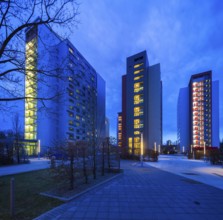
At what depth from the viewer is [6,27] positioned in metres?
6.62

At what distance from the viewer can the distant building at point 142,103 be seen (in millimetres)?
67375

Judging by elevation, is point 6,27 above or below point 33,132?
above

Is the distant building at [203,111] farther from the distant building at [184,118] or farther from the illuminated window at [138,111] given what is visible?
the illuminated window at [138,111]

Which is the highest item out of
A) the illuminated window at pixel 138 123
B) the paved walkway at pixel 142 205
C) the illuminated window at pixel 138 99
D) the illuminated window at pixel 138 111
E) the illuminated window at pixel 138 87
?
the illuminated window at pixel 138 87

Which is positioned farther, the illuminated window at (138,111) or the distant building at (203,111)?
the distant building at (203,111)

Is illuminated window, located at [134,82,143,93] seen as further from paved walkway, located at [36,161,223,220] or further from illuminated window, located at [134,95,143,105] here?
paved walkway, located at [36,161,223,220]

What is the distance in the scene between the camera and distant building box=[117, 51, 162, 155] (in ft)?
221

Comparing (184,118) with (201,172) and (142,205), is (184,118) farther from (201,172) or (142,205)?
(142,205)

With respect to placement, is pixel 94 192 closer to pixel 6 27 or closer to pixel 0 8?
pixel 6 27

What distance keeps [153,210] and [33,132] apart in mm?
59565

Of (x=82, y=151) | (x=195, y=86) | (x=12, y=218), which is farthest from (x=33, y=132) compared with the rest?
(x=195, y=86)

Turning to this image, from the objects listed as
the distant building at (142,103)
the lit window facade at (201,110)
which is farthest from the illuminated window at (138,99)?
the lit window facade at (201,110)

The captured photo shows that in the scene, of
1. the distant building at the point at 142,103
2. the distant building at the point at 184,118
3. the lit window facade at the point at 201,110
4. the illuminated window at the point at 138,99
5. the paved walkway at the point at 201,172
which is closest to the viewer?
the paved walkway at the point at 201,172

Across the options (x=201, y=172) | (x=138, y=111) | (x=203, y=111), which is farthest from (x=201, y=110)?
(x=201, y=172)
